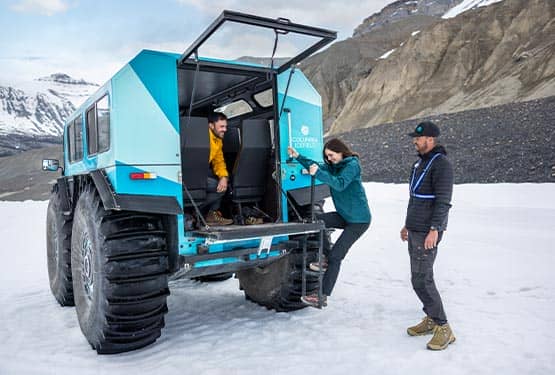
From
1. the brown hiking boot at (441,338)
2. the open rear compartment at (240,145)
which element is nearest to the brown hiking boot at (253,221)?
the open rear compartment at (240,145)

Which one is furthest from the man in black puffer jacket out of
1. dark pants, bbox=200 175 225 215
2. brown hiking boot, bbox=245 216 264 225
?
dark pants, bbox=200 175 225 215

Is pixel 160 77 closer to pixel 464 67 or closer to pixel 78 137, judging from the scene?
pixel 78 137

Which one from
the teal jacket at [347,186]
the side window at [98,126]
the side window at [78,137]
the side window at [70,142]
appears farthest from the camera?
the side window at [70,142]

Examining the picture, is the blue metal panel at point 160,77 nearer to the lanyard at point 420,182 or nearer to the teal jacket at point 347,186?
the teal jacket at point 347,186

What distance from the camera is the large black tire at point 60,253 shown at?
593 cm

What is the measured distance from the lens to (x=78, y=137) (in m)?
5.96

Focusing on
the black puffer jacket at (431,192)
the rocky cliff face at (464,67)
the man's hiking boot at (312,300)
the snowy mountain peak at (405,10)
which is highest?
the snowy mountain peak at (405,10)

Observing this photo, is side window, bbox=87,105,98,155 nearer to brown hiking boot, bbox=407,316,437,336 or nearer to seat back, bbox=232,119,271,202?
seat back, bbox=232,119,271,202

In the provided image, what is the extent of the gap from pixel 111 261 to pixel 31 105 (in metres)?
212

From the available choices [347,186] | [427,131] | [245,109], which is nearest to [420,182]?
[427,131]

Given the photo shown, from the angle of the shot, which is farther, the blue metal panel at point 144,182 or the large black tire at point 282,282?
the large black tire at point 282,282

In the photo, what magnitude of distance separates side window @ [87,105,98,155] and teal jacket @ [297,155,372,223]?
213 centimetres

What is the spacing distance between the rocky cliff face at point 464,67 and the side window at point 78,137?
3183 cm

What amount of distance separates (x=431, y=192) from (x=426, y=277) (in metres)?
0.78
